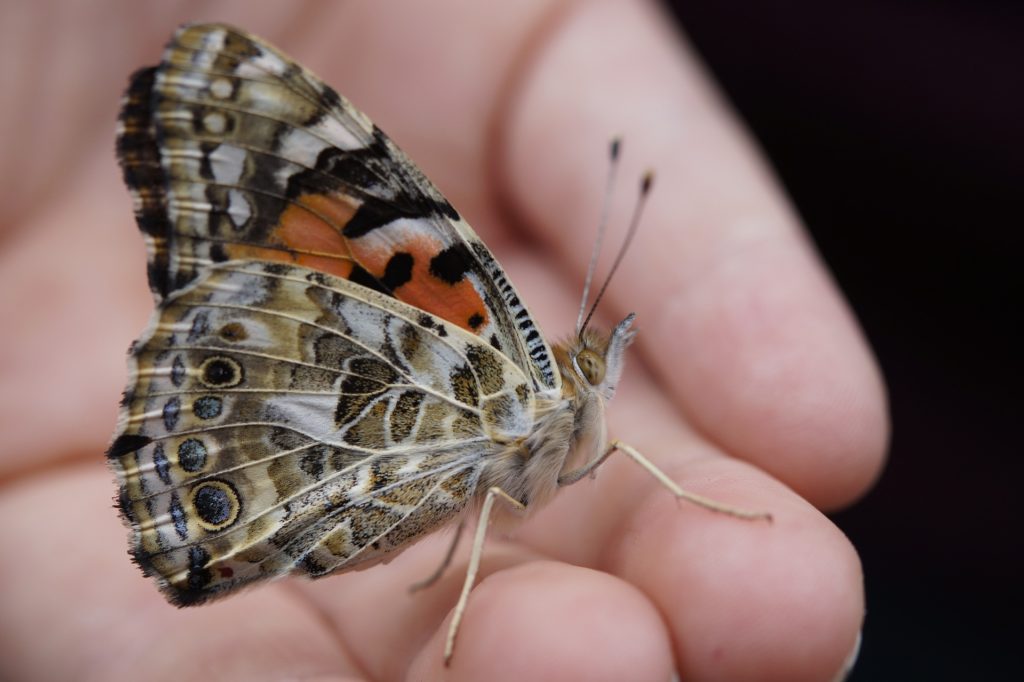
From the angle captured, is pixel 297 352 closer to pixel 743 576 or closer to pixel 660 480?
pixel 660 480

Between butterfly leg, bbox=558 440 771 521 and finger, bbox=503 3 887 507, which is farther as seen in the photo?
finger, bbox=503 3 887 507

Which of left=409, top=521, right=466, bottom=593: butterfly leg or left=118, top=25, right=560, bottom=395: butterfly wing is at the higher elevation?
left=118, top=25, right=560, bottom=395: butterfly wing

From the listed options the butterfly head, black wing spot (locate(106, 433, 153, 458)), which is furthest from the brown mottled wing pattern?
the butterfly head

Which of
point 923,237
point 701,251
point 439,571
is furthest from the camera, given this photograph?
A: point 923,237

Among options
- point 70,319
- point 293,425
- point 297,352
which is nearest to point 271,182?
point 297,352

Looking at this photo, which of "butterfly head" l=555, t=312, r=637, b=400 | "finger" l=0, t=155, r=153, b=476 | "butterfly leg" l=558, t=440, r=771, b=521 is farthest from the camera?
"finger" l=0, t=155, r=153, b=476

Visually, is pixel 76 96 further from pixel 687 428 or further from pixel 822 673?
pixel 822 673

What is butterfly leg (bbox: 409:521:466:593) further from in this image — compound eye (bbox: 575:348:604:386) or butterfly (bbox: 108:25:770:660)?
compound eye (bbox: 575:348:604:386)

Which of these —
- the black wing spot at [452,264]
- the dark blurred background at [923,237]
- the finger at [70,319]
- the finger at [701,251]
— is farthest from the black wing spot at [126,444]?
the dark blurred background at [923,237]
